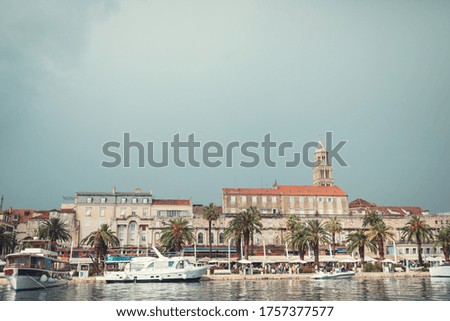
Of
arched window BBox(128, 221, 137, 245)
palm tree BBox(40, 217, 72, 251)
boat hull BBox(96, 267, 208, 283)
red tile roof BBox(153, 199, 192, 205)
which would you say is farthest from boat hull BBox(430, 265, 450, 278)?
palm tree BBox(40, 217, 72, 251)

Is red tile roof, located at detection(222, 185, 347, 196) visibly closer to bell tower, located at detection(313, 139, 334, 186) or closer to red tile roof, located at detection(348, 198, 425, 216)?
red tile roof, located at detection(348, 198, 425, 216)

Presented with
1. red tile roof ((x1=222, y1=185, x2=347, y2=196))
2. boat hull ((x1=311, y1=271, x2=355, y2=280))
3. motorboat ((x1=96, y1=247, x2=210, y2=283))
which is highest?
red tile roof ((x1=222, y1=185, x2=347, y2=196))

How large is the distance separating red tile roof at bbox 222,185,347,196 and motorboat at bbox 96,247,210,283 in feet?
105

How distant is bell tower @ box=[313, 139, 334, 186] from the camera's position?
349 feet

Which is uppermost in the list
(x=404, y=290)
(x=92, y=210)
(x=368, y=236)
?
(x=92, y=210)

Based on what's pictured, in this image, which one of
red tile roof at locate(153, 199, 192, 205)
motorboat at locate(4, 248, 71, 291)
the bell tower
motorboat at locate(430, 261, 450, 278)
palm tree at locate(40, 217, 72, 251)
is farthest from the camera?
the bell tower

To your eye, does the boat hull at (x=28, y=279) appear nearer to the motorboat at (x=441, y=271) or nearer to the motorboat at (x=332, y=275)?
the motorboat at (x=332, y=275)

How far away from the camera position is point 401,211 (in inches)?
3332

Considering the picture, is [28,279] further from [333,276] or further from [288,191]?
[288,191]

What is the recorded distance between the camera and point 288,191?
268 feet

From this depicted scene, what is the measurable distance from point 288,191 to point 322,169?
1112 inches
